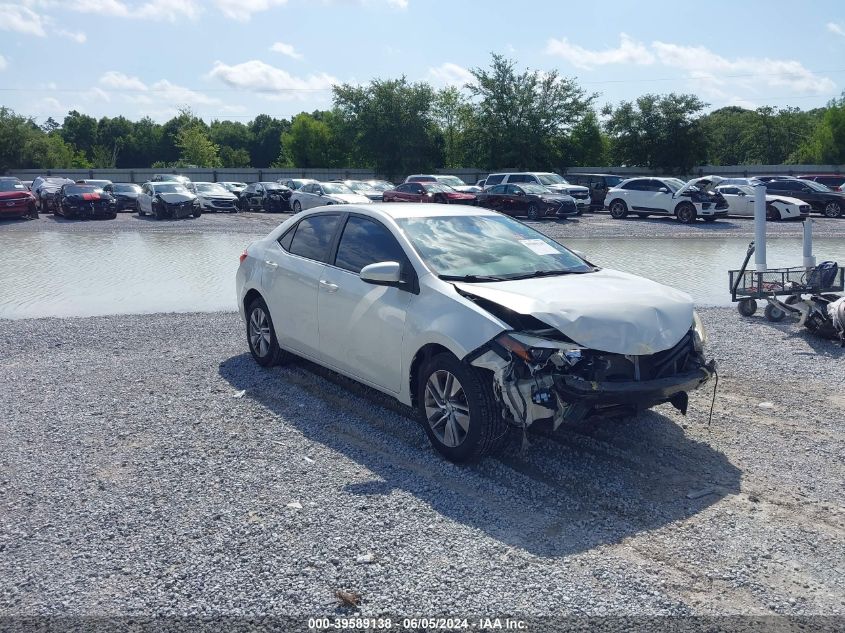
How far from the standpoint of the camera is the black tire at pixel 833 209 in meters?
31.7

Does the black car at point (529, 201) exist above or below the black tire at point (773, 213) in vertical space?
above

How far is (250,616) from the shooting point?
11.7 ft

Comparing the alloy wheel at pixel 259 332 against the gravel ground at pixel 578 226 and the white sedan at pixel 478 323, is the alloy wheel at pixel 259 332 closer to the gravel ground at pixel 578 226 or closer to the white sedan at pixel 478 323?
the white sedan at pixel 478 323

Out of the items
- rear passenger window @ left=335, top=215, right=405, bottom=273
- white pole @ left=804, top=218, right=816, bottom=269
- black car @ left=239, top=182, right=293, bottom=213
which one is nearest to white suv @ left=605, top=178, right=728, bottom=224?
black car @ left=239, top=182, right=293, bottom=213

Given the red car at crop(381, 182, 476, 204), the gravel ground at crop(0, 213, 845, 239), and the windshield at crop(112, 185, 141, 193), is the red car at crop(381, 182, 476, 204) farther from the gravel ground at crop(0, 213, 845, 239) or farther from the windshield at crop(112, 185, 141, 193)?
the windshield at crop(112, 185, 141, 193)

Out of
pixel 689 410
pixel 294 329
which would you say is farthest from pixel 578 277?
pixel 294 329

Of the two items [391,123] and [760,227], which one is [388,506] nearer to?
[760,227]

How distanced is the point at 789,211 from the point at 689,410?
1052 inches

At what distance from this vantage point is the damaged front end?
4.88 meters

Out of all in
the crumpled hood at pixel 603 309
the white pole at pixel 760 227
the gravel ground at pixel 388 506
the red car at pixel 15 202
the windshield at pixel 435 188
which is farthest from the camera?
the windshield at pixel 435 188

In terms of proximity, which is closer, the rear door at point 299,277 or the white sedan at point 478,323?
the white sedan at point 478,323

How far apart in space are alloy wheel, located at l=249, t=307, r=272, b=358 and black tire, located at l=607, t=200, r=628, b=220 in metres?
26.9

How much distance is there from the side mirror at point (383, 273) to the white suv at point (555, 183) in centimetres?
2872

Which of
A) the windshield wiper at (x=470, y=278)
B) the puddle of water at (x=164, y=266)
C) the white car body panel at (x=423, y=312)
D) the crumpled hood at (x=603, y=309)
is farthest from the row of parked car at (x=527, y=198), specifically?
the windshield wiper at (x=470, y=278)
